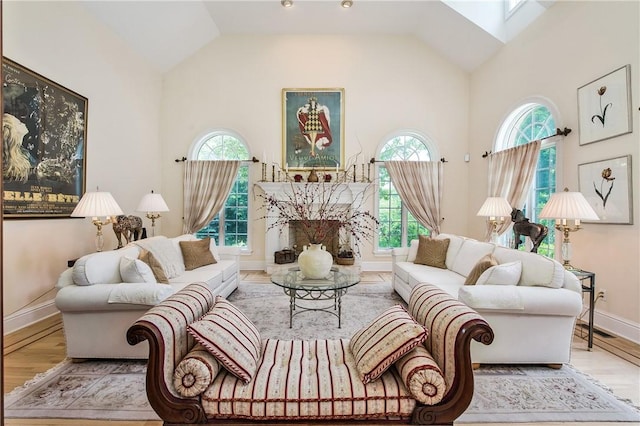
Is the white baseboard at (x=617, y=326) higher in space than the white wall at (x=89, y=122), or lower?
lower

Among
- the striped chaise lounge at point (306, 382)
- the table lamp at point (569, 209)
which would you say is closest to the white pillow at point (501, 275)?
the table lamp at point (569, 209)

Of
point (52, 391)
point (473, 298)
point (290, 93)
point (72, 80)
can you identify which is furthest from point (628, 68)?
point (72, 80)

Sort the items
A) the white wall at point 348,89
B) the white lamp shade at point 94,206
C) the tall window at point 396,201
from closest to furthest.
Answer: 1. the white lamp shade at point 94,206
2. the white wall at point 348,89
3. the tall window at point 396,201

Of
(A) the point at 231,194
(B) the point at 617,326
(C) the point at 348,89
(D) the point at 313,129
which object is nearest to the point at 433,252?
(B) the point at 617,326

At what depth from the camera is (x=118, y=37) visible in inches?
191

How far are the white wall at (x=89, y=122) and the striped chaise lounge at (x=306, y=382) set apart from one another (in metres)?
2.91

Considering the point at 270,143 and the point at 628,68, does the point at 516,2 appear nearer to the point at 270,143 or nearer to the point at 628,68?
the point at 628,68

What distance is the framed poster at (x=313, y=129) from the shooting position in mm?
6078

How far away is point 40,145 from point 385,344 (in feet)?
13.4

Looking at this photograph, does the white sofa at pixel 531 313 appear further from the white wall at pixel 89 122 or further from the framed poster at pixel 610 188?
the white wall at pixel 89 122

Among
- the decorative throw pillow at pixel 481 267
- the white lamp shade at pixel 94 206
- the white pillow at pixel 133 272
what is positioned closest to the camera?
the white pillow at pixel 133 272

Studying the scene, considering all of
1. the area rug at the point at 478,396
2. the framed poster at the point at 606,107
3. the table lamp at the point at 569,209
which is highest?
the framed poster at the point at 606,107

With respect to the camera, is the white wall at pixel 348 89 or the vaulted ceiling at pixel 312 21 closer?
the vaulted ceiling at pixel 312 21

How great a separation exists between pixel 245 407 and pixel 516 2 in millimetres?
6066
